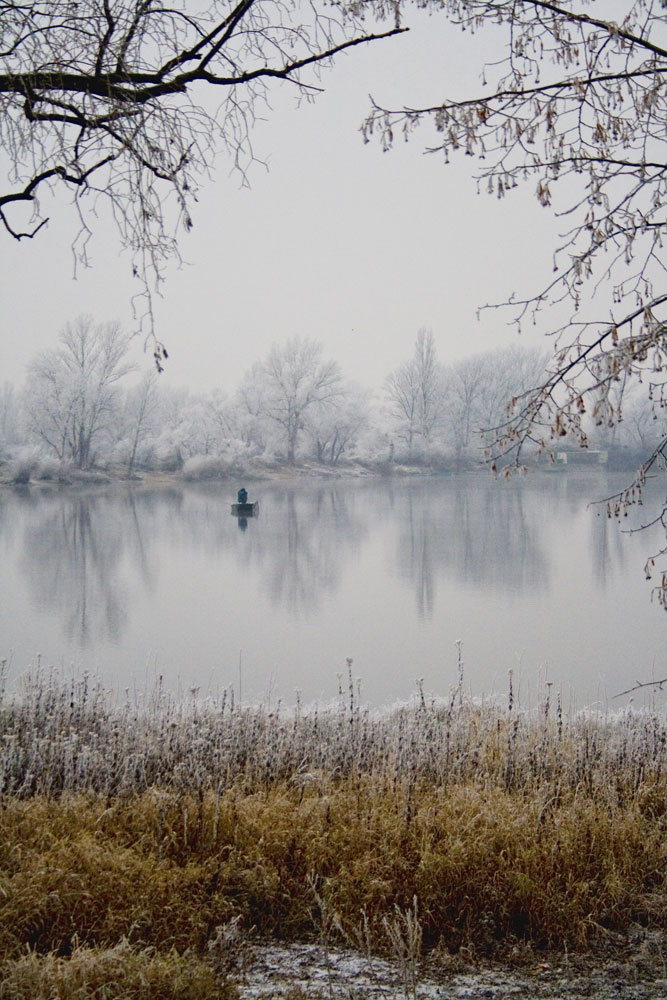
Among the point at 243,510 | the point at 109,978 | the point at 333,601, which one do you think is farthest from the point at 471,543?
the point at 109,978

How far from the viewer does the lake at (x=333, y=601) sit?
9.24 m

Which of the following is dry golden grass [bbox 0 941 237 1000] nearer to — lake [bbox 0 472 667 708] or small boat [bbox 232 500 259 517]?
lake [bbox 0 472 667 708]

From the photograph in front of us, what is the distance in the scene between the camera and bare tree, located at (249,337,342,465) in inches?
1847

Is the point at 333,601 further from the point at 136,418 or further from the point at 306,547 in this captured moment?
the point at 136,418

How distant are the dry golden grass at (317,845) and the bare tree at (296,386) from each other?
41668 millimetres

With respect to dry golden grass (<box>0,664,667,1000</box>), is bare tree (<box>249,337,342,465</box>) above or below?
above

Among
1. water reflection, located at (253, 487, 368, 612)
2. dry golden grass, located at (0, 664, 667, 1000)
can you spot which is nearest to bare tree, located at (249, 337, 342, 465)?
water reflection, located at (253, 487, 368, 612)

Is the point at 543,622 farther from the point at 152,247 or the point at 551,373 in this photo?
the point at 152,247

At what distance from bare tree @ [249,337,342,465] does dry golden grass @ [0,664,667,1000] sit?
137ft

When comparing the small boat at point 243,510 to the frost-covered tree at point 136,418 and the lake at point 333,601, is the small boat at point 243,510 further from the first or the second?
the frost-covered tree at point 136,418

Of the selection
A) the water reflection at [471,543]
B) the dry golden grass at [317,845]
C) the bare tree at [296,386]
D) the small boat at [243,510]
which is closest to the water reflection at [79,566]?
the small boat at [243,510]

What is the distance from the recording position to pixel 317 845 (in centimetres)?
388

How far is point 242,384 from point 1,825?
A: 155 ft

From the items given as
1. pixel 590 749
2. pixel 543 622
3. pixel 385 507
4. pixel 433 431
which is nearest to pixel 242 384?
pixel 433 431
